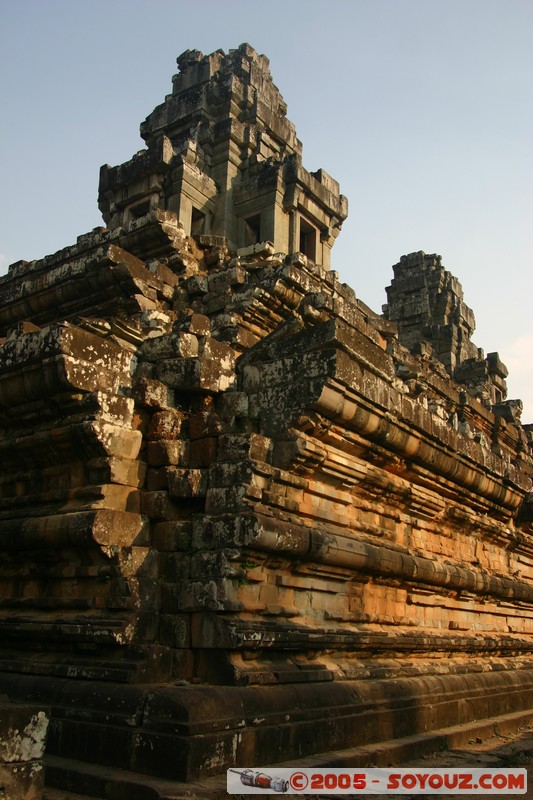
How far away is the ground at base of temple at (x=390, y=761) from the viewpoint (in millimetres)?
4508

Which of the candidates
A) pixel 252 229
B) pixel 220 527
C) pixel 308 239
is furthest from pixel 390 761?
pixel 308 239

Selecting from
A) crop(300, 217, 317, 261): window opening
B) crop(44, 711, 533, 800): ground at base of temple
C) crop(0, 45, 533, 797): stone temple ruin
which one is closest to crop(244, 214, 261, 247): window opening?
crop(300, 217, 317, 261): window opening

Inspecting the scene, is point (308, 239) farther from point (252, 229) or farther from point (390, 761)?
point (390, 761)

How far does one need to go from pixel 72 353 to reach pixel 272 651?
115 inches

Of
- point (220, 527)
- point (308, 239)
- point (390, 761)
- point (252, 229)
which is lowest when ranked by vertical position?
point (390, 761)

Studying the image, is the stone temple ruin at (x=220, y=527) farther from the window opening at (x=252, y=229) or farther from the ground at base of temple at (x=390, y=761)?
the window opening at (x=252, y=229)

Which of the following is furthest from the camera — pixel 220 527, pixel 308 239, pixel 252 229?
pixel 308 239

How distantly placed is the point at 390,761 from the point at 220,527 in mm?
2314

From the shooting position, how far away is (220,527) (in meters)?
6.09

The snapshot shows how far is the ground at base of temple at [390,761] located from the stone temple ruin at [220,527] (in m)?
0.05

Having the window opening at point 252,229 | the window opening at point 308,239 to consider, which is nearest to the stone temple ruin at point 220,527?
the window opening at point 252,229

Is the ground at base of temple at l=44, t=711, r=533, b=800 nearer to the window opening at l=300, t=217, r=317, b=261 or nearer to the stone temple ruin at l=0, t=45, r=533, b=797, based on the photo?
the stone temple ruin at l=0, t=45, r=533, b=797

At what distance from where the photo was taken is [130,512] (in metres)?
6.38

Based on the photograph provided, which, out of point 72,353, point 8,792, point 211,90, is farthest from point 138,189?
point 8,792
